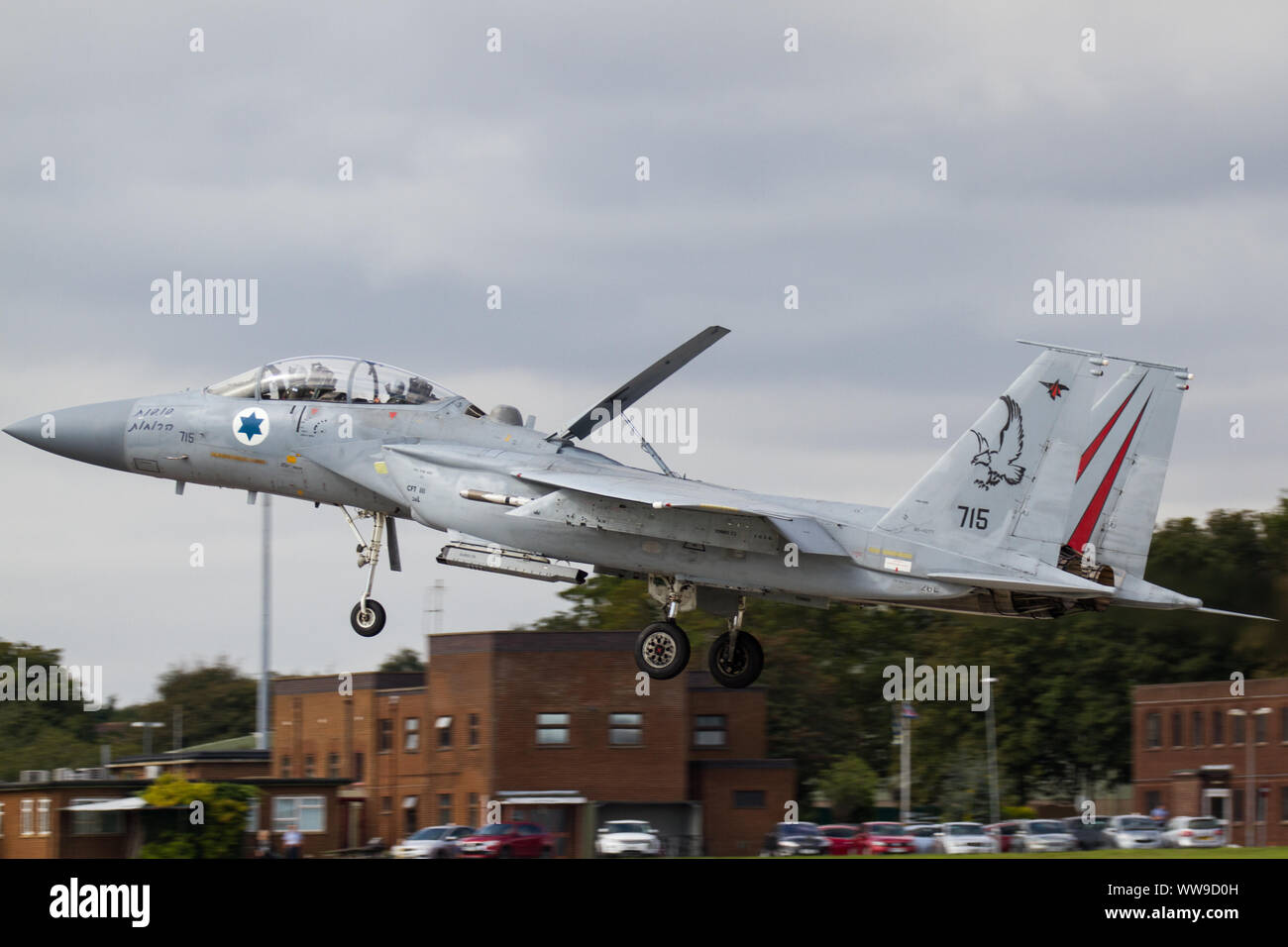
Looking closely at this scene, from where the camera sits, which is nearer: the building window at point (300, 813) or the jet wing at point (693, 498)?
the jet wing at point (693, 498)

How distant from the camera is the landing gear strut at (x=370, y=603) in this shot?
23859mm

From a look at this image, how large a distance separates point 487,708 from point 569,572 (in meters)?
27.7

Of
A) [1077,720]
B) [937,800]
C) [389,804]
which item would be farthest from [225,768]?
[1077,720]

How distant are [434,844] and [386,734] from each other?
15.3 m

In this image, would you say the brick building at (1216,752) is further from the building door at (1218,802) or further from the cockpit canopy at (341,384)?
the cockpit canopy at (341,384)

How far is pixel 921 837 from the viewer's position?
43281 millimetres

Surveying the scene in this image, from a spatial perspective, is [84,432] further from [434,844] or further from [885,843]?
[885,843]

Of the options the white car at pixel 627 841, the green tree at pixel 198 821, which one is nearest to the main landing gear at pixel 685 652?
the white car at pixel 627 841

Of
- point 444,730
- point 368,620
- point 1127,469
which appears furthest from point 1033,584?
point 444,730

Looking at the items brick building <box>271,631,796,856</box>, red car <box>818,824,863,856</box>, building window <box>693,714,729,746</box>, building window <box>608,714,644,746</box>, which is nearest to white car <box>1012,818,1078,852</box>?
red car <box>818,824,863,856</box>

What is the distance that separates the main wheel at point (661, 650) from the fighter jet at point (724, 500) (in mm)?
31

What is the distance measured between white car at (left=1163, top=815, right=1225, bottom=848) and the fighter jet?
865 inches

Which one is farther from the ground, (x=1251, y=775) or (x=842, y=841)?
(x=1251, y=775)

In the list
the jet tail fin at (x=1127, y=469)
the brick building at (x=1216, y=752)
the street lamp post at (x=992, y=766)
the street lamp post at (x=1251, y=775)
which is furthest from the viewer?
the street lamp post at (x=992, y=766)
